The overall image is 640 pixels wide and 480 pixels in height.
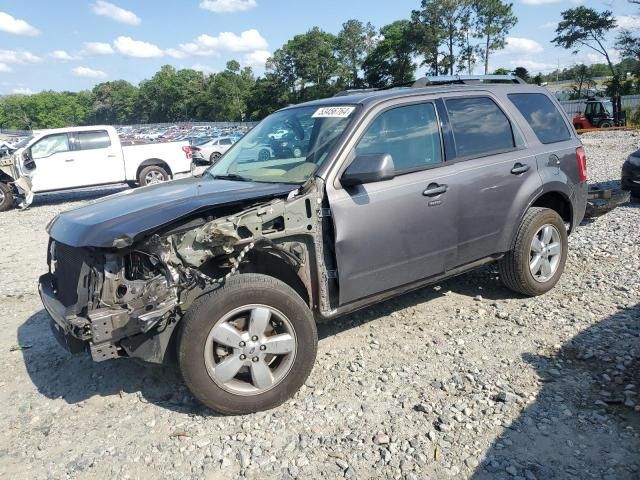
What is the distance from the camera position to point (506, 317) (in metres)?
4.52

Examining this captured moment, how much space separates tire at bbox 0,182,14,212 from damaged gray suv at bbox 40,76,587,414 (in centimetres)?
1055

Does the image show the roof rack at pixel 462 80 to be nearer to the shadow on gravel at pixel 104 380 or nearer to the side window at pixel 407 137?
the side window at pixel 407 137

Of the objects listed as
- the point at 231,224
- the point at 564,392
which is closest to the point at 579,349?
the point at 564,392

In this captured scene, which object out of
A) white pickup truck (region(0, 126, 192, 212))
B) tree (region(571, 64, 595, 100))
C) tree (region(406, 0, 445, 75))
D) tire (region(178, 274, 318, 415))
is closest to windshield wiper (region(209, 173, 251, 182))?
tire (region(178, 274, 318, 415))

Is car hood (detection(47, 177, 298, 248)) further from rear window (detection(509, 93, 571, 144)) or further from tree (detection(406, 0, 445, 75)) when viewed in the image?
tree (detection(406, 0, 445, 75))

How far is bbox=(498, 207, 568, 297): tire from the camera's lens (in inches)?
182

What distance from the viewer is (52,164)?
12961mm

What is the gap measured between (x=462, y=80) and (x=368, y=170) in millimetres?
2060

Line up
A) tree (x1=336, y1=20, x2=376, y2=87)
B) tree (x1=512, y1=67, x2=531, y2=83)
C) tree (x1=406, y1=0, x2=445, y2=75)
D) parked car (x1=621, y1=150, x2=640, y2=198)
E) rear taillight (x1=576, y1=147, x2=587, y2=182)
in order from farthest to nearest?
tree (x1=336, y1=20, x2=376, y2=87) < tree (x1=406, y1=0, x2=445, y2=75) < parked car (x1=621, y1=150, x2=640, y2=198) < tree (x1=512, y1=67, x2=531, y2=83) < rear taillight (x1=576, y1=147, x2=587, y2=182)

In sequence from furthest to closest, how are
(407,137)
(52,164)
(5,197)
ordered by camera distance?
(52,164)
(5,197)
(407,137)

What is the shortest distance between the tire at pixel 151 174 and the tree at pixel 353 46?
7734 centimetres

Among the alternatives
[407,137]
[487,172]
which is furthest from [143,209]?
[487,172]

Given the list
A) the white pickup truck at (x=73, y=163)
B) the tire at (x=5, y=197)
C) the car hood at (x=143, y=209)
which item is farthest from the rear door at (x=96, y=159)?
the car hood at (x=143, y=209)

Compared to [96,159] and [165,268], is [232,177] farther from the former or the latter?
[96,159]
